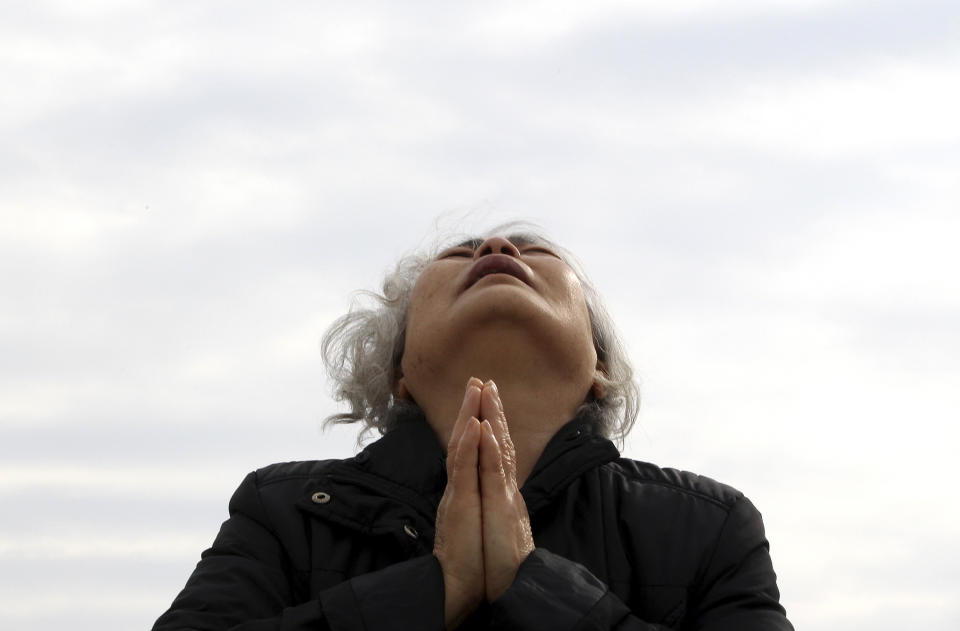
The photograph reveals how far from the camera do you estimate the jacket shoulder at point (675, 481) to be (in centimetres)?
455

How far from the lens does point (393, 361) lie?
213 inches

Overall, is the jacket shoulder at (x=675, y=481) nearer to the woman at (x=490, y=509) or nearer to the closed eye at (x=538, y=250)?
the woman at (x=490, y=509)

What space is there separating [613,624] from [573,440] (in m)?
0.93

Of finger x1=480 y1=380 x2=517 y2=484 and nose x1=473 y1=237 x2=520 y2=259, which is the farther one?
nose x1=473 y1=237 x2=520 y2=259

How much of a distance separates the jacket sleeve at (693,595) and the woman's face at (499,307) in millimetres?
926

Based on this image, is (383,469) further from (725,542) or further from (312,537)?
(725,542)

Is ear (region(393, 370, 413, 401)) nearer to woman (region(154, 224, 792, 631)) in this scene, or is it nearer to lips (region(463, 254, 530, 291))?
woman (region(154, 224, 792, 631))

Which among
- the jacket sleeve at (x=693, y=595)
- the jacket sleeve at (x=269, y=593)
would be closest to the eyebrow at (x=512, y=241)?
the jacket sleeve at (x=269, y=593)

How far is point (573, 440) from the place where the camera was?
4.54 metres

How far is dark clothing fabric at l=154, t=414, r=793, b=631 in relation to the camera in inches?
156

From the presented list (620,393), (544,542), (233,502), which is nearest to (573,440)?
(544,542)

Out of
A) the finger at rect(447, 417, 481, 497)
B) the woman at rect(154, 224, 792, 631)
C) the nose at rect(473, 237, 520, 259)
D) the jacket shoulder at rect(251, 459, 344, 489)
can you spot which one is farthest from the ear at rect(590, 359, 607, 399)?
the finger at rect(447, 417, 481, 497)

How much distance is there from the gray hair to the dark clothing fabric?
2.15ft

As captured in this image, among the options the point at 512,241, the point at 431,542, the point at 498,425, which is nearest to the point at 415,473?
the point at 431,542
